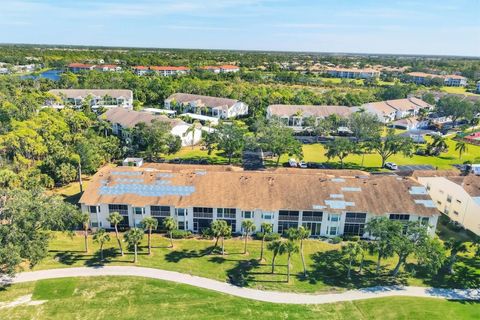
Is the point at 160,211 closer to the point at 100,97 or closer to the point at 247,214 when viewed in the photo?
the point at 247,214

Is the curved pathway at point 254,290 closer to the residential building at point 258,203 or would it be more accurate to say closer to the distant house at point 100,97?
the residential building at point 258,203

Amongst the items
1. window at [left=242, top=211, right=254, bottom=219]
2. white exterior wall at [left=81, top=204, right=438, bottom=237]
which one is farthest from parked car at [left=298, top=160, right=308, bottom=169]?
window at [left=242, top=211, right=254, bottom=219]

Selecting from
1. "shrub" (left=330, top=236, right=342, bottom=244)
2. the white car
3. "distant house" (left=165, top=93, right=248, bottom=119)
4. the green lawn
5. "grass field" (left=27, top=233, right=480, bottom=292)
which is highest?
"distant house" (left=165, top=93, right=248, bottom=119)

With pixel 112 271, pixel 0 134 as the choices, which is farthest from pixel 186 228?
pixel 0 134

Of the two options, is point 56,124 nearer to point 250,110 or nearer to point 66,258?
point 66,258

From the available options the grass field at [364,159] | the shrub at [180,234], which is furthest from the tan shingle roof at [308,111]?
the shrub at [180,234]

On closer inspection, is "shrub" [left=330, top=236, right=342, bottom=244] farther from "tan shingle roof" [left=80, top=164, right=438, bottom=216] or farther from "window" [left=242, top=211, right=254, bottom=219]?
"window" [left=242, top=211, right=254, bottom=219]

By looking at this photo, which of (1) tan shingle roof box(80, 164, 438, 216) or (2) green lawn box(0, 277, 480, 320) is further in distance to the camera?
(1) tan shingle roof box(80, 164, 438, 216)
